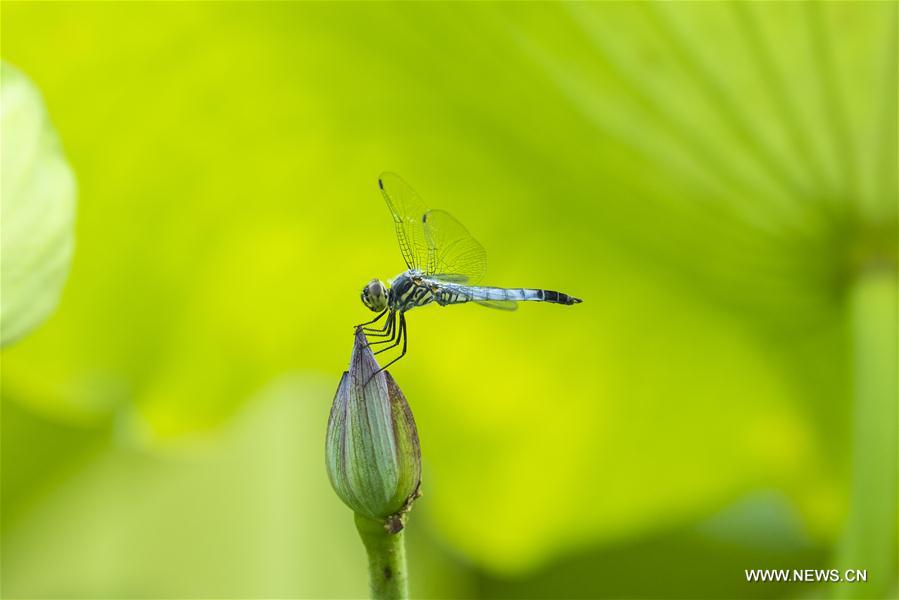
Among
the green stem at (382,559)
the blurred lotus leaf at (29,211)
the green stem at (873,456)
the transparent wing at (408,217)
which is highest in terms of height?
the transparent wing at (408,217)

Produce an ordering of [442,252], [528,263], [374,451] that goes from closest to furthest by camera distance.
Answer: [374,451], [442,252], [528,263]

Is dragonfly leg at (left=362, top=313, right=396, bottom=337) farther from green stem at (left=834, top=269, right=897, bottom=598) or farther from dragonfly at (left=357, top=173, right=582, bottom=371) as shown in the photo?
green stem at (left=834, top=269, right=897, bottom=598)

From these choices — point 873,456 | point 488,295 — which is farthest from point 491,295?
point 873,456

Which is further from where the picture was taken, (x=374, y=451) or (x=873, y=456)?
(x=873, y=456)

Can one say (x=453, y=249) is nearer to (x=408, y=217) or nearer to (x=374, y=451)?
(x=408, y=217)

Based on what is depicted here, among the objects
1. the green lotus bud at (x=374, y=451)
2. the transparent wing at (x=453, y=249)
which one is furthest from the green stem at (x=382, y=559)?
the transparent wing at (x=453, y=249)

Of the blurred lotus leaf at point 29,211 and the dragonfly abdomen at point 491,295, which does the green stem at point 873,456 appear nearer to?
the dragonfly abdomen at point 491,295
